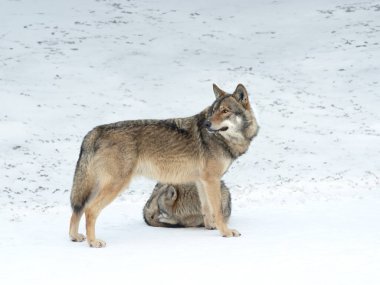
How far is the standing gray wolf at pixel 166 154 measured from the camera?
837 cm

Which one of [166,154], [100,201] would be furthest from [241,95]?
[100,201]

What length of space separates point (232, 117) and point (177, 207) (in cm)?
160

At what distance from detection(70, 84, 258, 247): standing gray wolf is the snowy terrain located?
536 millimetres

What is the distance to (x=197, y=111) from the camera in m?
19.8

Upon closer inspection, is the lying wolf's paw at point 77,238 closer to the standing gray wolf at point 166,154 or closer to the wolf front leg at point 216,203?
the standing gray wolf at point 166,154

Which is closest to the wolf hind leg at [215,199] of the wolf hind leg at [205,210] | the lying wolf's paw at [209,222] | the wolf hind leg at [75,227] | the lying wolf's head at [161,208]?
the wolf hind leg at [205,210]

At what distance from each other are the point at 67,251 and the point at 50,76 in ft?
52.0

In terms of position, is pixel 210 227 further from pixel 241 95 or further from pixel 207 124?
pixel 241 95

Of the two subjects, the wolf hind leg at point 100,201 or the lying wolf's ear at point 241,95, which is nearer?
the wolf hind leg at point 100,201

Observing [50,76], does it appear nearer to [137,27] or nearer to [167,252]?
[137,27]

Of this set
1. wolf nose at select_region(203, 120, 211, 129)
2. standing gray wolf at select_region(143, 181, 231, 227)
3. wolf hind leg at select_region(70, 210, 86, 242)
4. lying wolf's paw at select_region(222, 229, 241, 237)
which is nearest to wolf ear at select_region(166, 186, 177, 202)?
standing gray wolf at select_region(143, 181, 231, 227)

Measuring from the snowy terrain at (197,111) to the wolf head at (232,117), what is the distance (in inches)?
54.2

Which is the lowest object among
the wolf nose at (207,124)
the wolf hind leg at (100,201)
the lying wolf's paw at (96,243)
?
the lying wolf's paw at (96,243)

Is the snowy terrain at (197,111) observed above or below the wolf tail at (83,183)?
below
